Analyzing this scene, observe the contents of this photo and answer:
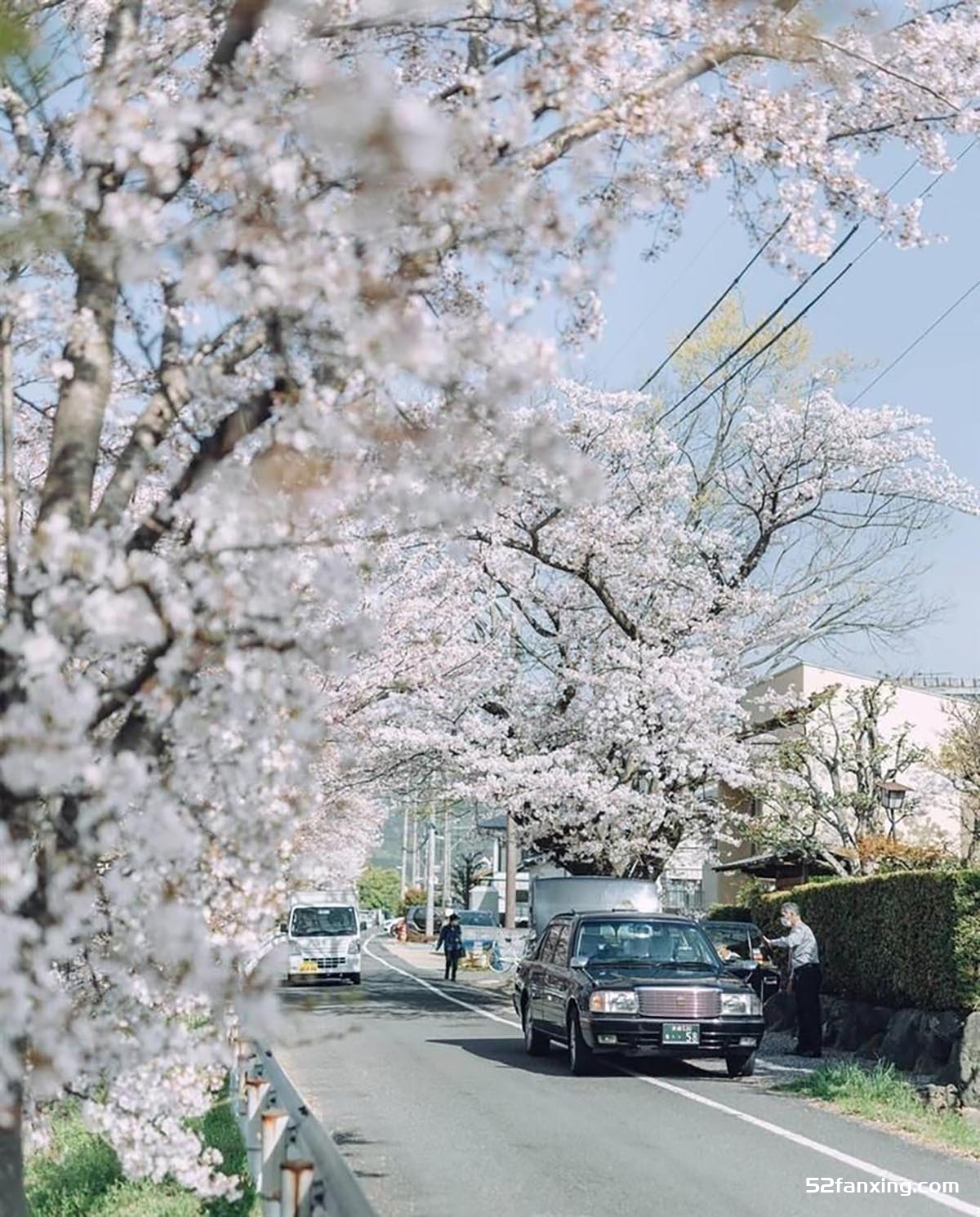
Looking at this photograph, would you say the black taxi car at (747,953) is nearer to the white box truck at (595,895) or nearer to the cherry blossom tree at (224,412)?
the white box truck at (595,895)

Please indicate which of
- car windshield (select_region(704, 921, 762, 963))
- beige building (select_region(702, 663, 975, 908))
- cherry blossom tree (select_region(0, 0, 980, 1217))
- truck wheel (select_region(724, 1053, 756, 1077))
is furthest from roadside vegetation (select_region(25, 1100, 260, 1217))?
beige building (select_region(702, 663, 975, 908))

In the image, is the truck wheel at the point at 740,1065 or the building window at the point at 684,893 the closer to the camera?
the truck wheel at the point at 740,1065

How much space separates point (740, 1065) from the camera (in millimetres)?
15164

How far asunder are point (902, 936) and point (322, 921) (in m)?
21.6

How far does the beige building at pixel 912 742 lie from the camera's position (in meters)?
34.8

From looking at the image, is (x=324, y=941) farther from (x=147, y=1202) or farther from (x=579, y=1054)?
(x=147, y=1202)

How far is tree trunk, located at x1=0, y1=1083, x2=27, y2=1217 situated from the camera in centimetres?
409

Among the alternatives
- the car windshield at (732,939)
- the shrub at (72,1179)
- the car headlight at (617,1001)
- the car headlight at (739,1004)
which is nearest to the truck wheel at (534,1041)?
the car headlight at (617,1001)

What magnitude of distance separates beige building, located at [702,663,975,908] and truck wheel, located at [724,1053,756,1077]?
14.4 metres

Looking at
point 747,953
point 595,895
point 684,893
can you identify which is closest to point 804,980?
point 747,953

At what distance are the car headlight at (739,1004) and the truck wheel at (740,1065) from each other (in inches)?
23.2

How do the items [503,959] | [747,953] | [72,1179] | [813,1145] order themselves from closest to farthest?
[72,1179] < [813,1145] < [747,953] < [503,959]

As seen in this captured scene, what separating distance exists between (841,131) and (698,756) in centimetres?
1870

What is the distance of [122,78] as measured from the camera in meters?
4.23
